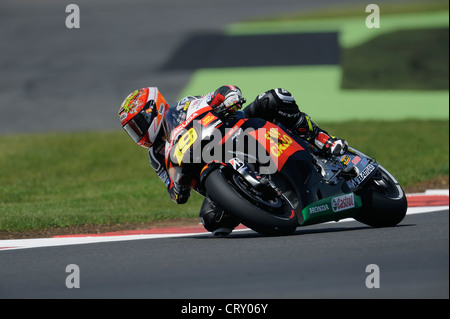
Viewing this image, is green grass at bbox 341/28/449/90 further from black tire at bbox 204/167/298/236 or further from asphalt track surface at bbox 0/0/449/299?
black tire at bbox 204/167/298/236

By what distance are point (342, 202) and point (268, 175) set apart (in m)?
0.80

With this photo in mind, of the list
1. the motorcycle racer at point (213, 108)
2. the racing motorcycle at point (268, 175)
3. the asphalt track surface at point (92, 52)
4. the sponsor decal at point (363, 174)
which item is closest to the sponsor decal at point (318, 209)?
the racing motorcycle at point (268, 175)

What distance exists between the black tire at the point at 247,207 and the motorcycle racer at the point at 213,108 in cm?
76

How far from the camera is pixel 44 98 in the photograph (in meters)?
21.7

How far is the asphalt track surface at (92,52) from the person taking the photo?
67.4 feet

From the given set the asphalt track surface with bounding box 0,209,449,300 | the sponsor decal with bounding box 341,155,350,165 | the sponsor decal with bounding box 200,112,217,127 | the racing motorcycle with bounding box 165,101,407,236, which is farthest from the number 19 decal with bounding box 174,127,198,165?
the sponsor decal with bounding box 341,155,350,165

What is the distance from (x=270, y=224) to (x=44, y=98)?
15185 millimetres

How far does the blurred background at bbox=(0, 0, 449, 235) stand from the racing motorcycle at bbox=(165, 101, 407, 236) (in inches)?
150

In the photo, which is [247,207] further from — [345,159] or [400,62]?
[400,62]

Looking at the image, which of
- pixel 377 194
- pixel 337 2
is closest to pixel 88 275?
pixel 377 194

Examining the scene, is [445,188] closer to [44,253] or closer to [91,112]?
[44,253]

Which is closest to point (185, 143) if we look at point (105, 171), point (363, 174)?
point (363, 174)

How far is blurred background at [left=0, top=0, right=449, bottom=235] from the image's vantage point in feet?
47.5

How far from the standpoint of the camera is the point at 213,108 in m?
7.86
